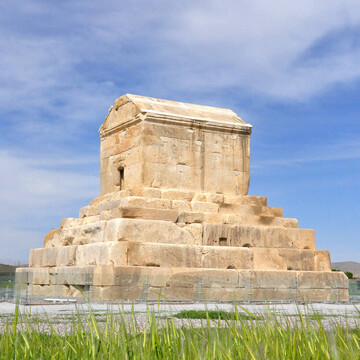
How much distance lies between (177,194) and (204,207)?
74cm

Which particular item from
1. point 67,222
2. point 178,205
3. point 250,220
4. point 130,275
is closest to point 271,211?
point 250,220

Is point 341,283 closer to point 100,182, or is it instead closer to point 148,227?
point 148,227

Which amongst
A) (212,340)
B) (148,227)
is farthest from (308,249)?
(212,340)

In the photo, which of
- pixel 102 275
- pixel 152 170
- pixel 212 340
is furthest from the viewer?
pixel 152 170

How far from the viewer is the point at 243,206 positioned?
16.1m

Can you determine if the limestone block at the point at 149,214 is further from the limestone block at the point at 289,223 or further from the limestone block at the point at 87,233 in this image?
the limestone block at the point at 289,223

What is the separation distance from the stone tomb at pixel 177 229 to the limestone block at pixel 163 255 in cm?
2

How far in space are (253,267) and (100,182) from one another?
509 cm

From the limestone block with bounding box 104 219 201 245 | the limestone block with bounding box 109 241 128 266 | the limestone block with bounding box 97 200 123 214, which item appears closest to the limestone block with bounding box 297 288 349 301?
the limestone block with bounding box 104 219 201 245

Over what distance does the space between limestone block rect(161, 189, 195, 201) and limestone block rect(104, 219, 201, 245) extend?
36.0 inches

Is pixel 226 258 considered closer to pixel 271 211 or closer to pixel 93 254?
pixel 271 211

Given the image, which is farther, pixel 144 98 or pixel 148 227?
pixel 144 98

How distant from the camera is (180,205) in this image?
602 inches

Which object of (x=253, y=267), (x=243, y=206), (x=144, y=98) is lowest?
(x=253, y=267)
